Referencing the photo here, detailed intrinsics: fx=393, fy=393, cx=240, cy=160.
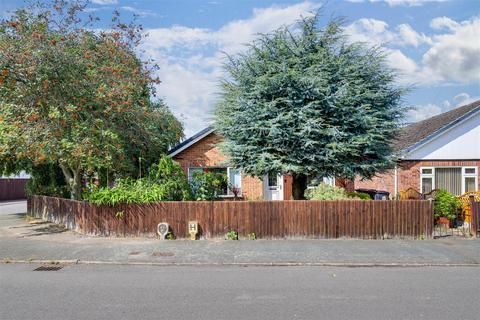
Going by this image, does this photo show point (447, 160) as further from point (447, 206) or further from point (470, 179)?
point (447, 206)

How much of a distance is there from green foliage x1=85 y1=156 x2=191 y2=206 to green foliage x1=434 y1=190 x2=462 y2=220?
8.81 metres

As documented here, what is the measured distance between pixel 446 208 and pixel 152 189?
33.3 ft

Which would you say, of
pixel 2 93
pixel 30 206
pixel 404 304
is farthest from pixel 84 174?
pixel 404 304

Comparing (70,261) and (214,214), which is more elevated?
(214,214)

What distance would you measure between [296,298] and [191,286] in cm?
196

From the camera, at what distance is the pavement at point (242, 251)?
9.23m

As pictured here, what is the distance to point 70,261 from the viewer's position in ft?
30.8

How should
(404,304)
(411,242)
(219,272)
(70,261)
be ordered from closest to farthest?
(404,304) → (219,272) → (70,261) → (411,242)

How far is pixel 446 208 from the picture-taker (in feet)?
45.2

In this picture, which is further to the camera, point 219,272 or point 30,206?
point 30,206

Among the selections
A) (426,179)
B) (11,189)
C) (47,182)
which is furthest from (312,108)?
(11,189)

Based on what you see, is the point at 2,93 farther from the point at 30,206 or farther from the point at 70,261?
the point at 30,206

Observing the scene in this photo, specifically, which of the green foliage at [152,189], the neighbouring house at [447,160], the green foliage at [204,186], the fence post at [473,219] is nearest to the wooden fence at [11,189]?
the green foliage at [152,189]

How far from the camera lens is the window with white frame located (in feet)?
60.6
